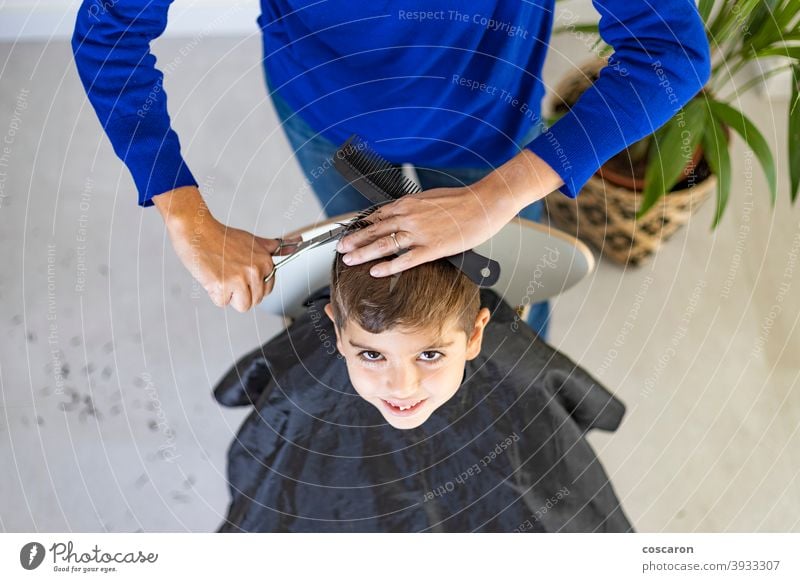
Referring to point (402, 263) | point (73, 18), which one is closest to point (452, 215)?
point (402, 263)

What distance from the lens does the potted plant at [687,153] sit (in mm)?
907

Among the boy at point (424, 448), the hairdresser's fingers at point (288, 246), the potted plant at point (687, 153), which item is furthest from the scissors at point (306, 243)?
the potted plant at point (687, 153)

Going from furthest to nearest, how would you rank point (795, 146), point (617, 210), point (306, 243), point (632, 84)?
point (617, 210) < point (795, 146) < point (306, 243) < point (632, 84)

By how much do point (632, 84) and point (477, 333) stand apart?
289 millimetres

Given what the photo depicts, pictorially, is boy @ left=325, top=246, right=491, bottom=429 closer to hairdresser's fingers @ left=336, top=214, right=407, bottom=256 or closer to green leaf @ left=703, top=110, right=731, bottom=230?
hairdresser's fingers @ left=336, top=214, right=407, bottom=256

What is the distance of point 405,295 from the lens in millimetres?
676

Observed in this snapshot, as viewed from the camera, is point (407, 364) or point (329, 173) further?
point (329, 173)

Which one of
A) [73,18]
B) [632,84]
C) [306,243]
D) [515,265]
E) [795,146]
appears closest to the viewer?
[632,84]

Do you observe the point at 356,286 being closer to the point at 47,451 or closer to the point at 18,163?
the point at 47,451

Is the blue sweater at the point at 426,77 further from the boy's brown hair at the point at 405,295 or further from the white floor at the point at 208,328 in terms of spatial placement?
the white floor at the point at 208,328

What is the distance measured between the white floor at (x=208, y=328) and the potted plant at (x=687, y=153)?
0.32ft

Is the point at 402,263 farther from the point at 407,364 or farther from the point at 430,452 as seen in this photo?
the point at 430,452

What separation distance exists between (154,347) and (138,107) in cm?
59
